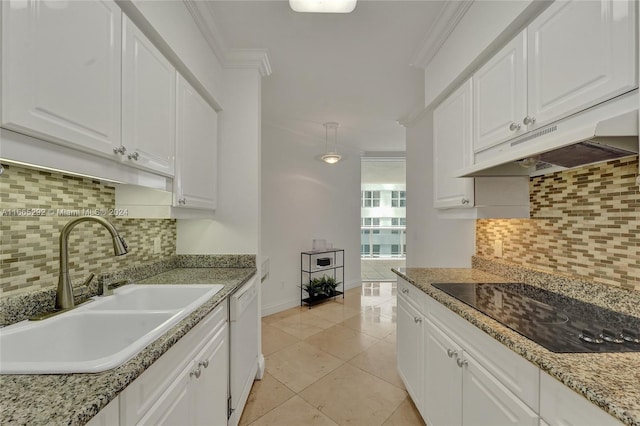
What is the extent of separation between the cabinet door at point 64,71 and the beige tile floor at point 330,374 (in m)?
1.88

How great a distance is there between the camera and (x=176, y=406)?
964 mm

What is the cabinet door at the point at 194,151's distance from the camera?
167 centimetres

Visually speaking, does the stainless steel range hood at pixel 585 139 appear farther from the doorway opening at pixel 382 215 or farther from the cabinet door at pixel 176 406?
the doorway opening at pixel 382 215

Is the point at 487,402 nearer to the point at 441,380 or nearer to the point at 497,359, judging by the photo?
the point at 497,359

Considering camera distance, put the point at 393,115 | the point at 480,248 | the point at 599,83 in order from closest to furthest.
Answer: the point at 599,83
the point at 480,248
the point at 393,115

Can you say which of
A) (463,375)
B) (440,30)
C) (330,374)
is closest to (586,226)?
(463,375)

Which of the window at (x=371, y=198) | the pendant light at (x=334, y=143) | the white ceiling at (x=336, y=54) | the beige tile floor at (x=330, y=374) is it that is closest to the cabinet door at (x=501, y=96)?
the white ceiling at (x=336, y=54)

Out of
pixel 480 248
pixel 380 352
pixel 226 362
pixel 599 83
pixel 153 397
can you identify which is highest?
pixel 599 83

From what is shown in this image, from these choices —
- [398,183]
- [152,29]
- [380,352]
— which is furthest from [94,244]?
[398,183]

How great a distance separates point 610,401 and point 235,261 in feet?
6.70

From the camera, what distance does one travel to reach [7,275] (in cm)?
101

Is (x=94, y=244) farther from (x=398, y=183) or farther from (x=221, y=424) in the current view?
(x=398, y=183)

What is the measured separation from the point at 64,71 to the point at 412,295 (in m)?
2.00

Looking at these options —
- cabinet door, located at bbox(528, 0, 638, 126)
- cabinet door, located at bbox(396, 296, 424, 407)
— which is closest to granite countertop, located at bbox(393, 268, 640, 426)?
cabinet door, located at bbox(396, 296, 424, 407)
